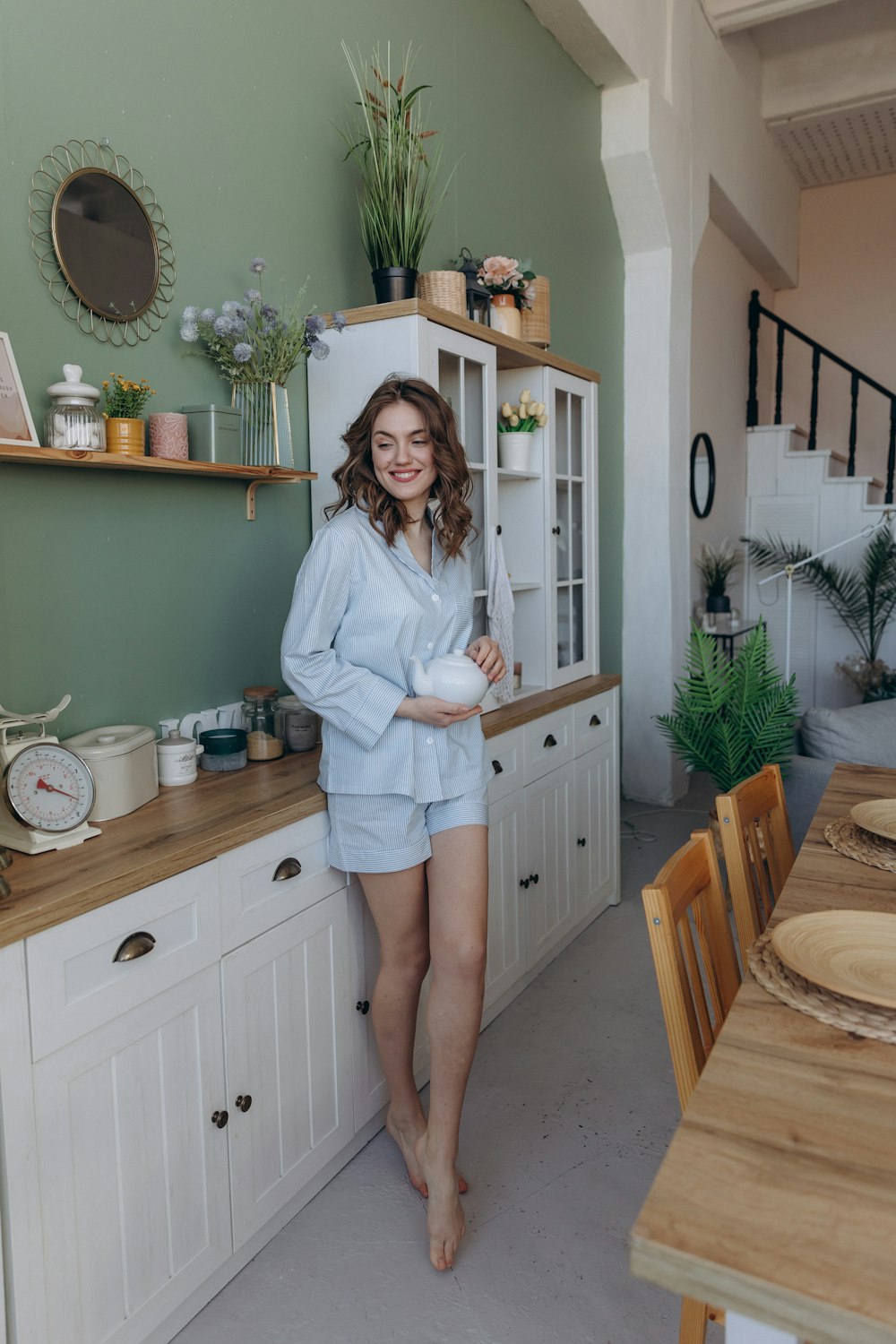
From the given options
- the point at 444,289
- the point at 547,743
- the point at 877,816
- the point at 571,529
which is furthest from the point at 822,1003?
the point at 571,529

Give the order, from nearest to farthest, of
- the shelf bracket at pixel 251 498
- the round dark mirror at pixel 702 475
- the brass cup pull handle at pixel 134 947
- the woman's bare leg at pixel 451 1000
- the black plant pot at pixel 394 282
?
the brass cup pull handle at pixel 134 947
the woman's bare leg at pixel 451 1000
the shelf bracket at pixel 251 498
the black plant pot at pixel 394 282
the round dark mirror at pixel 702 475

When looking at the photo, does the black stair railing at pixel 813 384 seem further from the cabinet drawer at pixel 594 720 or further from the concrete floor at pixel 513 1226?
the concrete floor at pixel 513 1226

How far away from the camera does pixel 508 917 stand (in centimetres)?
282

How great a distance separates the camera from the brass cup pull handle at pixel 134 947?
1.52 metres

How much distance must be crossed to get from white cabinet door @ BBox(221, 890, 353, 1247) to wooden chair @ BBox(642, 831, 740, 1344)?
0.79 metres

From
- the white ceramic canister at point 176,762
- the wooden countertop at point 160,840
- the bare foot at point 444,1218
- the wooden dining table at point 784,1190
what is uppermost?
the white ceramic canister at point 176,762

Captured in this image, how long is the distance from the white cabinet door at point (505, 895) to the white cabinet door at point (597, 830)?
476 mm

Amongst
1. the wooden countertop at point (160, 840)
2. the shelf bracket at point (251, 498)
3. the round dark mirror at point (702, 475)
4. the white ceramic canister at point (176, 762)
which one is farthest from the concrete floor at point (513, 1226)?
the round dark mirror at point (702, 475)

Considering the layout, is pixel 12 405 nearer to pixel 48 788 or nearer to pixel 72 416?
pixel 72 416

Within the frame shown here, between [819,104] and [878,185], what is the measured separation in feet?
4.92

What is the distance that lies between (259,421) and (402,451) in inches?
18.4

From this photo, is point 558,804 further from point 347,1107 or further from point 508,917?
point 347,1107

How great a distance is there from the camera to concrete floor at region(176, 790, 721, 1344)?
5.72 ft

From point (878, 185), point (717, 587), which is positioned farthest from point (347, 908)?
point (878, 185)
